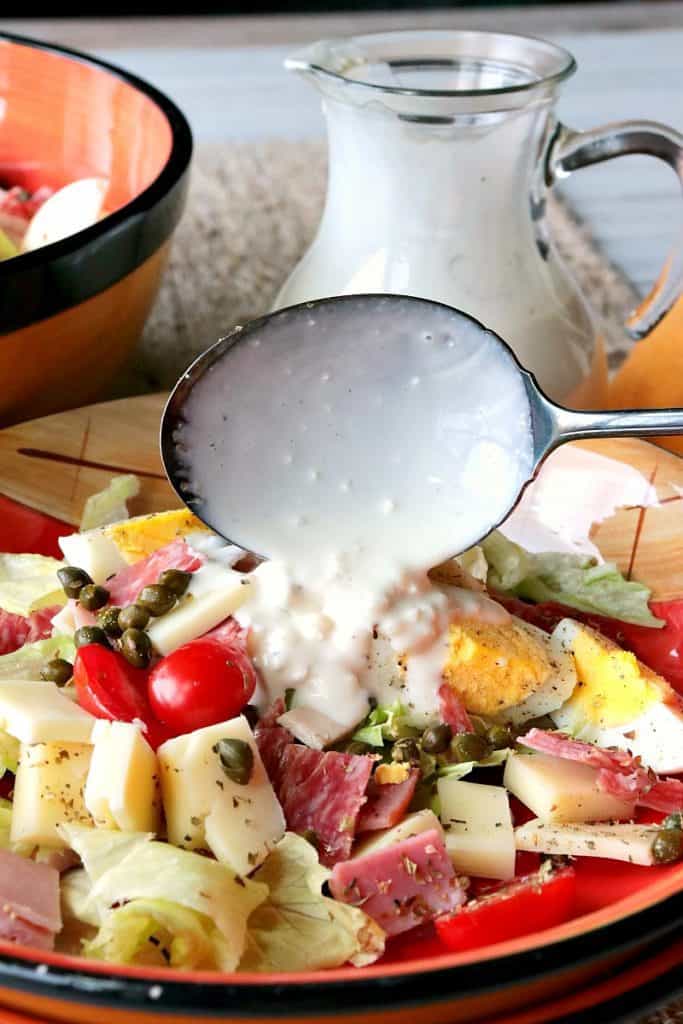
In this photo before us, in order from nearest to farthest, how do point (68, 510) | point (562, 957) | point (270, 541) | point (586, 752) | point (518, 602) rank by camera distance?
point (562, 957)
point (586, 752)
point (270, 541)
point (518, 602)
point (68, 510)

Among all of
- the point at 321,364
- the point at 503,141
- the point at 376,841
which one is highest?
Result: the point at 503,141

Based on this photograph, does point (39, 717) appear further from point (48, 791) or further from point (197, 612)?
point (197, 612)

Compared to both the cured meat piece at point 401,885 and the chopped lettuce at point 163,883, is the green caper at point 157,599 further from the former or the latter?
the cured meat piece at point 401,885

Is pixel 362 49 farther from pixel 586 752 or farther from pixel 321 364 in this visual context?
pixel 586 752

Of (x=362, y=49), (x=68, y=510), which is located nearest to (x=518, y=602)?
(x=68, y=510)

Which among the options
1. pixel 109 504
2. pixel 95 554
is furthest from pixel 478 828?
pixel 109 504

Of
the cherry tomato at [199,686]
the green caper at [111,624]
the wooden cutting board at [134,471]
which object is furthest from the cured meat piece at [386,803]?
the wooden cutting board at [134,471]
